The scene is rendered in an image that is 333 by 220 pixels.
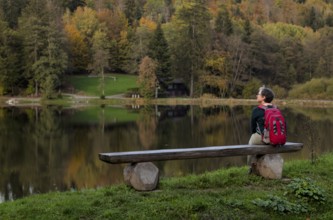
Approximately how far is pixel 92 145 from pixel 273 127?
13667 mm

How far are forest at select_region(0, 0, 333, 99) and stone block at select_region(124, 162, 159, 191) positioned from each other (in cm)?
4838

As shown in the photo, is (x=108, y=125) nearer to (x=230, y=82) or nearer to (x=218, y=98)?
(x=218, y=98)

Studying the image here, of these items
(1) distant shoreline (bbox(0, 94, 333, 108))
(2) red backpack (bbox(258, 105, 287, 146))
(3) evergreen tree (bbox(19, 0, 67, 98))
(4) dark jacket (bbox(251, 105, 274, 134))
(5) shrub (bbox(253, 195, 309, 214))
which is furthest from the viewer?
(3) evergreen tree (bbox(19, 0, 67, 98))

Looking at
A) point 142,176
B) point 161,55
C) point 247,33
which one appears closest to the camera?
point 142,176

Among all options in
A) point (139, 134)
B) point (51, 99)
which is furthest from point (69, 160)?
point (51, 99)

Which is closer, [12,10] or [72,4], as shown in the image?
[12,10]

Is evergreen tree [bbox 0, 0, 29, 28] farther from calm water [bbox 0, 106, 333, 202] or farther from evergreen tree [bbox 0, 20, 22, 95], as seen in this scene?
calm water [bbox 0, 106, 333, 202]

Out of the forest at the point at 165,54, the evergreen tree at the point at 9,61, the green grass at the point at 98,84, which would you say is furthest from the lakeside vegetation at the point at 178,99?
the evergreen tree at the point at 9,61

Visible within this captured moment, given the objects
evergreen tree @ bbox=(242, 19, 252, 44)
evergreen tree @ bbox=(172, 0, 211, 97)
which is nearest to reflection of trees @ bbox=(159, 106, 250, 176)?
evergreen tree @ bbox=(172, 0, 211, 97)

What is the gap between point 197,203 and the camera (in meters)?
5.63

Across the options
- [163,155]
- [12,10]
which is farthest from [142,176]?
[12,10]

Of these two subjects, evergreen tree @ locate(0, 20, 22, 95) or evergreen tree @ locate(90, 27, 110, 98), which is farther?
evergreen tree @ locate(90, 27, 110, 98)

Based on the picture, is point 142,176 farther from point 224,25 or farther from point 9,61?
point 224,25

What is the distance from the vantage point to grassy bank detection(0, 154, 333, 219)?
5.38 m
